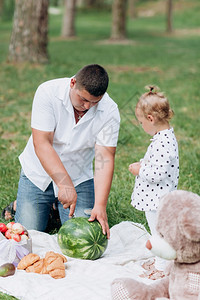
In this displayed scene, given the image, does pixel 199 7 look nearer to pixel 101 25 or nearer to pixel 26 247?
pixel 101 25

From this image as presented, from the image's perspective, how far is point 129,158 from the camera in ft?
18.6

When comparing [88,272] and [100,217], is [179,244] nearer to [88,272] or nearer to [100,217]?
[88,272]

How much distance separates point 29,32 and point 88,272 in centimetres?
778

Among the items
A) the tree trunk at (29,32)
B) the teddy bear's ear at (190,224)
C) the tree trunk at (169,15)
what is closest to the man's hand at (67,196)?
the teddy bear's ear at (190,224)

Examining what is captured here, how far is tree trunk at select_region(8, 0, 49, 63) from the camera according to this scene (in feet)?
32.4

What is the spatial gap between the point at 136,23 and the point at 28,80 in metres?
22.7

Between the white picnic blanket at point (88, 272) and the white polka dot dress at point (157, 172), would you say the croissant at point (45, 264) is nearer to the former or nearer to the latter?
the white picnic blanket at point (88, 272)

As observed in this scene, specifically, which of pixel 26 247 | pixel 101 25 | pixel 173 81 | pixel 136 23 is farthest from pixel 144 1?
pixel 26 247

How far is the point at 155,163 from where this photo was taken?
3.31 meters

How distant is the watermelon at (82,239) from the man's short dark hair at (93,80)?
1.00 meters

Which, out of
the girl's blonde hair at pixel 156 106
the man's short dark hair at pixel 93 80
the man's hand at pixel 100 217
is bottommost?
the man's hand at pixel 100 217

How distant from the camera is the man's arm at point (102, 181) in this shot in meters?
3.51

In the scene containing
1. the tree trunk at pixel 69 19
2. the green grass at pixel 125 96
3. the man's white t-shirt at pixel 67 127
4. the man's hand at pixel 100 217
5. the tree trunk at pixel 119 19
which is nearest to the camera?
the man's hand at pixel 100 217

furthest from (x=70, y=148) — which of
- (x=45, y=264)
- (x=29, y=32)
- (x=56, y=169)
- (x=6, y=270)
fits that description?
(x=29, y=32)
